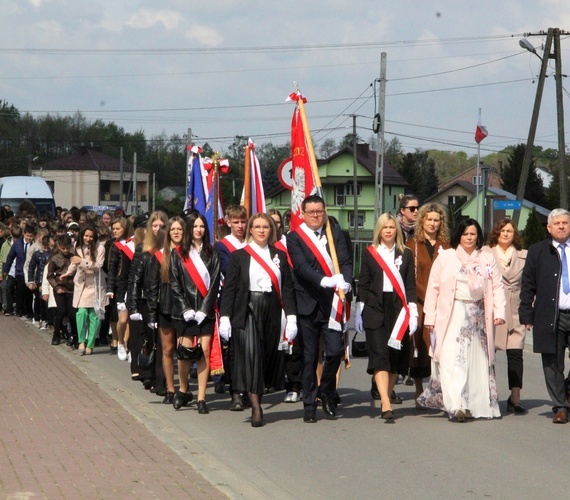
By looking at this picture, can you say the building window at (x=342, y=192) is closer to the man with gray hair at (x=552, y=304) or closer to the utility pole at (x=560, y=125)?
the utility pole at (x=560, y=125)

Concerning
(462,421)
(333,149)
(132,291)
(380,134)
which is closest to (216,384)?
(132,291)

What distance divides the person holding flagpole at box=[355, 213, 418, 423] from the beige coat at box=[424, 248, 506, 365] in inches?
6.9

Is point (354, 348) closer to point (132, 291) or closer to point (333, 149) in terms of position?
point (132, 291)

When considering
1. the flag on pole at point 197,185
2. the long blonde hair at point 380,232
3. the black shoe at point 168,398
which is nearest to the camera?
the long blonde hair at point 380,232

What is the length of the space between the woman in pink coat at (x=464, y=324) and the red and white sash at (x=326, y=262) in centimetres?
79

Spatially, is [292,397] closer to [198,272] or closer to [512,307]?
[198,272]

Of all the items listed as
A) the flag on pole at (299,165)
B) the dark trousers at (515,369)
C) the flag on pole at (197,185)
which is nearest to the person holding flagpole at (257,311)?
the flag on pole at (299,165)

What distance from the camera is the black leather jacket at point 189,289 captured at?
1042 centimetres

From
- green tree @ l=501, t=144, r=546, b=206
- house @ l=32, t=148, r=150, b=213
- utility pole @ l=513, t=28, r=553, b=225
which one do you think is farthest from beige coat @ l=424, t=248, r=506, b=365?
house @ l=32, t=148, r=150, b=213

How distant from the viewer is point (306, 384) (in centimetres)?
1011

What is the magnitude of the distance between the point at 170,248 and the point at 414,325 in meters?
2.53

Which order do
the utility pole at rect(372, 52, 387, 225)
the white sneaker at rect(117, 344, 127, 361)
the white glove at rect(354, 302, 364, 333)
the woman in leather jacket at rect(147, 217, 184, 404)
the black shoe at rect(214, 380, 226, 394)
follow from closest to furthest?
the white glove at rect(354, 302, 364, 333), the woman in leather jacket at rect(147, 217, 184, 404), the black shoe at rect(214, 380, 226, 394), the white sneaker at rect(117, 344, 127, 361), the utility pole at rect(372, 52, 387, 225)

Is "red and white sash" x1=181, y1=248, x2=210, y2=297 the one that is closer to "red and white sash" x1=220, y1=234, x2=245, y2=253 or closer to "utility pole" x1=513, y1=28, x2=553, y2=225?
"red and white sash" x1=220, y1=234, x2=245, y2=253

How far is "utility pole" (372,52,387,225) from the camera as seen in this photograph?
3391cm
